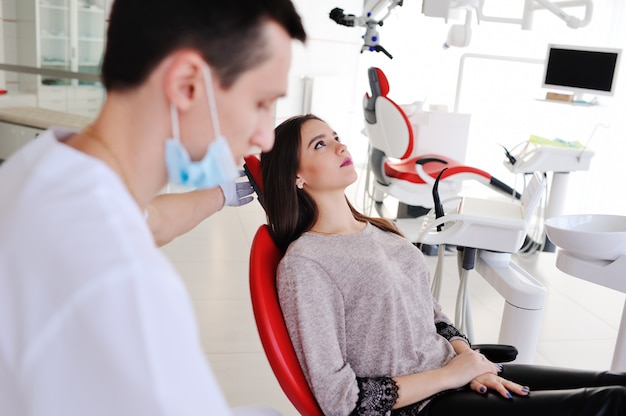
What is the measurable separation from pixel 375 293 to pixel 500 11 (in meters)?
5.42

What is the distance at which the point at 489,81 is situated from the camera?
6.18 meters

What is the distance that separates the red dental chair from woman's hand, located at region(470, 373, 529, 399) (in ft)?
7.24

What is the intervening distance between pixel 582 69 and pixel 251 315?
101 inches

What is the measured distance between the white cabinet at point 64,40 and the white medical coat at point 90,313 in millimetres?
4058

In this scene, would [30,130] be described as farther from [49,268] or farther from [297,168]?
[49,268]

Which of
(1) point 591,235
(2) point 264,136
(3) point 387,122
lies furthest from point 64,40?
(2) point 264,136

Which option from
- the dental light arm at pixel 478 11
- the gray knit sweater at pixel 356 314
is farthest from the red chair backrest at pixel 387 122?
the gray knit sweater at pixel 356 314

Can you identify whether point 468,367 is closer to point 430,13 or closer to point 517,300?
point 517,300

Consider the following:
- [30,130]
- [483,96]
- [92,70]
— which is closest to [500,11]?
[483,96]

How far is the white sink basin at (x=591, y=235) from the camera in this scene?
5.80ft

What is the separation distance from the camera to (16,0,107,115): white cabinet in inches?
176

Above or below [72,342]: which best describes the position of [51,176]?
above

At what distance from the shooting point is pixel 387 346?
1.49m

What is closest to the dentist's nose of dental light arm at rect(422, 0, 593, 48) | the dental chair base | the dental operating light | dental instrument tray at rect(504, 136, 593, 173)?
the dental chair base
